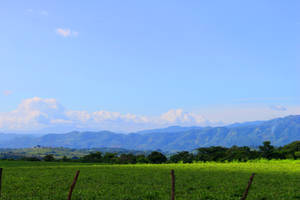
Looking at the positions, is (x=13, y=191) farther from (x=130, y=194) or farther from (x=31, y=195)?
(x=130, y=194)

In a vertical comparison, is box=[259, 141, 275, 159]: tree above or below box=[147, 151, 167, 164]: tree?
above

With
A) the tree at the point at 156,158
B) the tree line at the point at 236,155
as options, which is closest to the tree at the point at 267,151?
the tree line at the point at 236,155

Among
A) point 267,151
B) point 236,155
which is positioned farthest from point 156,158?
point 267,151

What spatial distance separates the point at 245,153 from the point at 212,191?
146ft

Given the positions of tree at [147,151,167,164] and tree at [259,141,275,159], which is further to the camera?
tree at [147,151,167,164]

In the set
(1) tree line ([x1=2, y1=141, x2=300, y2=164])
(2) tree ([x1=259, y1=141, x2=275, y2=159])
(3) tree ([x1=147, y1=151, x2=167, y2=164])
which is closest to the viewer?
(1) tree line ([x1=2, y1=141, x2=300, y2=164])

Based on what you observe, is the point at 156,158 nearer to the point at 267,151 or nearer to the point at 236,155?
the point at 236,155

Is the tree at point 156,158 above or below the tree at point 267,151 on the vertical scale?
below

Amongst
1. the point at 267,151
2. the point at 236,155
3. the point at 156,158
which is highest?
the point at 267,151

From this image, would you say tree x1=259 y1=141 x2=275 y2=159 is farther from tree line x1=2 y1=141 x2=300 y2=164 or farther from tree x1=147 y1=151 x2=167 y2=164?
tree x1=147 y1=151 x2=167 y2=164

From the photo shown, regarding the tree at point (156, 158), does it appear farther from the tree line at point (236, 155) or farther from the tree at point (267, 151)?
the tree at point (267, 151)

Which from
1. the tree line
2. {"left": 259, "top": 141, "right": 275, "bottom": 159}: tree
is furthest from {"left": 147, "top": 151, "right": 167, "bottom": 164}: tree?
{"left": 259, "top": 141, "right": 275, "bottom": 159}: tree

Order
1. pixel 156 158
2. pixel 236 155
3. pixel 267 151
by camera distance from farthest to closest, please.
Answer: pixel 156 158 → pixel 267 151 → pixel 236 155

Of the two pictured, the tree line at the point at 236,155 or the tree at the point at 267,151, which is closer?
the tree line at the point at 236,155
